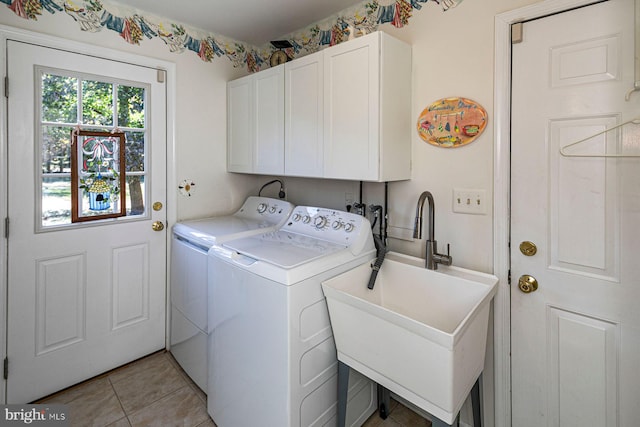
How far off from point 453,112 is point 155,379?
8.16 feet

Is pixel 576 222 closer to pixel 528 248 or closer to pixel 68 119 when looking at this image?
pixel 528 248

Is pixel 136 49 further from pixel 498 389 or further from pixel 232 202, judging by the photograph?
pixel 498 389

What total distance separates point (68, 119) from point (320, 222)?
1.65m

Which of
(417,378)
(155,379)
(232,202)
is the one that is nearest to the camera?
(417,378)

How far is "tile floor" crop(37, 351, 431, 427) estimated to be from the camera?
5.99 ft

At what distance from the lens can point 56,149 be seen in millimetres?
1922

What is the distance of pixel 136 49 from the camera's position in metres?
2.20

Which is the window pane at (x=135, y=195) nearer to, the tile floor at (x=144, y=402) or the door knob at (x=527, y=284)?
the tile floor at (x=144, y=402)

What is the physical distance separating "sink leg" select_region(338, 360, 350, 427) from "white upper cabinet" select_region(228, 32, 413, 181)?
3.09 ft

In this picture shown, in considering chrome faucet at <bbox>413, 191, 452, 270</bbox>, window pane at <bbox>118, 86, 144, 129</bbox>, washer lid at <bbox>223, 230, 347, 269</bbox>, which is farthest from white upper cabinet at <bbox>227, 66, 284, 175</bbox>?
chrome faucet at <bbox>413, 191, 452, 270</bbox>

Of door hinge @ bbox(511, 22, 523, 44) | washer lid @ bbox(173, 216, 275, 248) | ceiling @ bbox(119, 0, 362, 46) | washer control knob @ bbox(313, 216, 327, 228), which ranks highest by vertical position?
ceiling @ bbox(119, 0, 362, 46)

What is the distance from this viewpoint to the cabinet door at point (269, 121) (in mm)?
2160

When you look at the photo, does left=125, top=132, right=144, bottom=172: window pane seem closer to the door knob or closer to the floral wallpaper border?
the floral wallpaper border

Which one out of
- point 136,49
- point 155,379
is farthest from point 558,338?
point 136,49
